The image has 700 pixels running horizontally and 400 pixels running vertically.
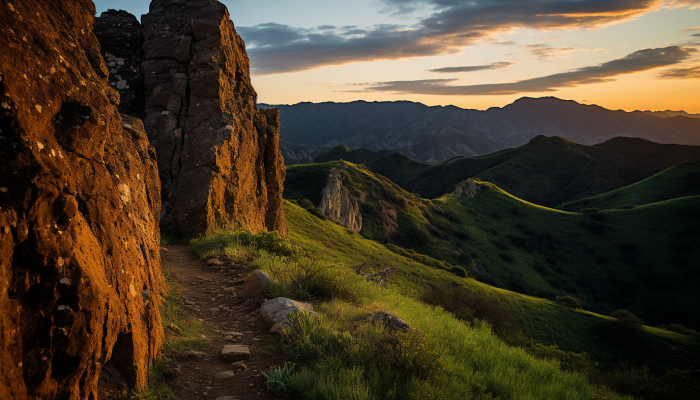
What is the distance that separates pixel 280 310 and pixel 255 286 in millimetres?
1460

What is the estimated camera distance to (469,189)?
94625 mm

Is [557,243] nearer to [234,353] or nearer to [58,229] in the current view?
[234,353]

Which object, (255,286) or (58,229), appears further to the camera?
(255,286)

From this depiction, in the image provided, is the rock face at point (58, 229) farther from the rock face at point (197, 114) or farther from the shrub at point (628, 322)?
the shrub at point (628, 322)

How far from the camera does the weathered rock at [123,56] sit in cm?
1329

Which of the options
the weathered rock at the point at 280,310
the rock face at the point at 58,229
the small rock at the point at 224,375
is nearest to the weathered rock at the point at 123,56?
the weathered rock at the point at 280,310

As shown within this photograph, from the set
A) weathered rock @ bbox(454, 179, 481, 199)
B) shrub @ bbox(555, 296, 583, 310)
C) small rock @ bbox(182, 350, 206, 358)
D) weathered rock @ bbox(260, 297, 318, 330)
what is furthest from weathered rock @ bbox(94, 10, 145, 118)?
weathered rock @ bbox(454, 179, 481, 199)

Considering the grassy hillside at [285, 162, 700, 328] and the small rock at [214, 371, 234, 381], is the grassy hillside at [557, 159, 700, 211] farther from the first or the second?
the small rock at [214, 371, 234, 381]

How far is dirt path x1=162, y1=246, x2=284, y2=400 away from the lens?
14.2 feet

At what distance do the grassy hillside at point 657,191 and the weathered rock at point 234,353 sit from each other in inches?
4485

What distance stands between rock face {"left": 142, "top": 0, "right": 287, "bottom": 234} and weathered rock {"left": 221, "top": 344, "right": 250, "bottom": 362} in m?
7.87

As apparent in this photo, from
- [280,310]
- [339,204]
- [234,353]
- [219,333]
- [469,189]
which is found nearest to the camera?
[234,353]

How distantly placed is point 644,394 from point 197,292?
21596 millimetres

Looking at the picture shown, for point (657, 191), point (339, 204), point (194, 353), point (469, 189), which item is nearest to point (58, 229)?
point (194, 353)
